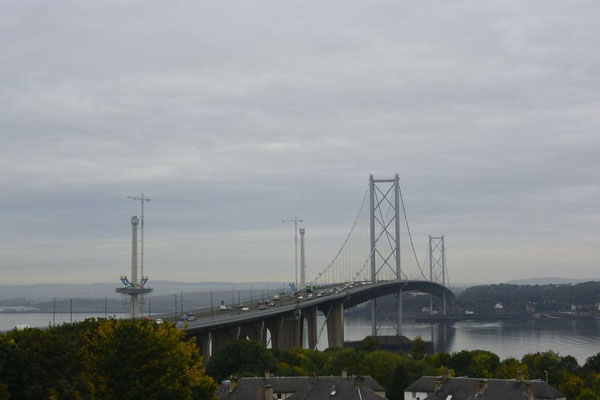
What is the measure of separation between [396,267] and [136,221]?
88.3 metres

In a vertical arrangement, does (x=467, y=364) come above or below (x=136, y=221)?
below

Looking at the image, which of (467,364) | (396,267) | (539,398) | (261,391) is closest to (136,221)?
(261,391)

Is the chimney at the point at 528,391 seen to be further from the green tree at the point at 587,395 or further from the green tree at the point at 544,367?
the green tree at the point at 544,367

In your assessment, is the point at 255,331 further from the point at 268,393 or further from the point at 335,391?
the point at 268,393

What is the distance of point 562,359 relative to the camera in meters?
74.6

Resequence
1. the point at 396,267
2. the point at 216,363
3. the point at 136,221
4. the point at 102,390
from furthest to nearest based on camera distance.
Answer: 1. the point at 396,267
2. the point at 136,221
3. the point at 216,363
4. the point at 102,390

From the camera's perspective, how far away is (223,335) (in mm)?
73625

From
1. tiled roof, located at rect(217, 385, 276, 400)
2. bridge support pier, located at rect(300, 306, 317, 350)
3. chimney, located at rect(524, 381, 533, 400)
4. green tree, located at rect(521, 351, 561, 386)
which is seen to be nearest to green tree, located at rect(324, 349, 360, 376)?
green tree, located at rect(521, 351, 561, 386)

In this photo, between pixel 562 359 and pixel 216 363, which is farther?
pixel 562 359

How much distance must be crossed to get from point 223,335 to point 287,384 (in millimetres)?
19843

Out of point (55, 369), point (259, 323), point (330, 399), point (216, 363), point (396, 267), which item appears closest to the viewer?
point (55, 369)

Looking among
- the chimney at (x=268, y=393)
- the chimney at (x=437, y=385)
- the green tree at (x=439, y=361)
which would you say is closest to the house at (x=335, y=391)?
the chimney at (x=268, y=393)

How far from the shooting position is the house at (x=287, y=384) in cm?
5016

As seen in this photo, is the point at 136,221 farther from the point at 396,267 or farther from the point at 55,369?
the point at 396,267
